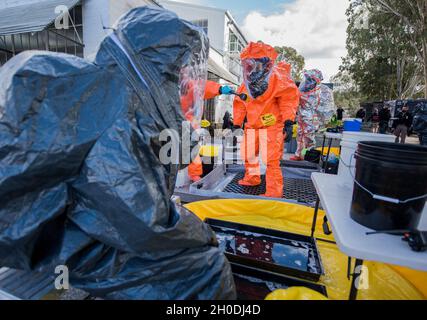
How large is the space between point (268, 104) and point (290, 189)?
1.27m

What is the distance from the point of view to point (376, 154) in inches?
37.1

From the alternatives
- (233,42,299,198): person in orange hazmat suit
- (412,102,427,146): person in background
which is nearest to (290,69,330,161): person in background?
(233,42,299,198): person in orange hazmat suit

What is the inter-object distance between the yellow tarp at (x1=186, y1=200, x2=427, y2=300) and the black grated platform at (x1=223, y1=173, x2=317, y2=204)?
90 centimetres

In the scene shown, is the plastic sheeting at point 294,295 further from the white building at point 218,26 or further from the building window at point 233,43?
the building window at point 233,43

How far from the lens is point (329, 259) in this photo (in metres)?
1.80

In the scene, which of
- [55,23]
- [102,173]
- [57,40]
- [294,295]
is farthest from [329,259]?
[57,40]

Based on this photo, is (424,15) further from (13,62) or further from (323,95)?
(13,62)

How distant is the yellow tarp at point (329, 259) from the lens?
1.46m

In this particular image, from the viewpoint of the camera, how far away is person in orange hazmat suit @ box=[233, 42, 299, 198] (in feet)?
10.1

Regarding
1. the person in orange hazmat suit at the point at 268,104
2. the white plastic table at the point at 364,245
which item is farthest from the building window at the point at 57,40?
the white plastic table at the point at 364,245

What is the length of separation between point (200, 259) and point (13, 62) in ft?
2.94

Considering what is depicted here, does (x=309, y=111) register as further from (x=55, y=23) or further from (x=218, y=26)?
(x=218, y=26)

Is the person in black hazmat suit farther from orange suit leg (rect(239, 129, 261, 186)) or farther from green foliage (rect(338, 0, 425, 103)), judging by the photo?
green foliage (rect(338, 0, 425, 103))

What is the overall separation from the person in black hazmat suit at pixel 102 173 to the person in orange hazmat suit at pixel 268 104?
230 cm
